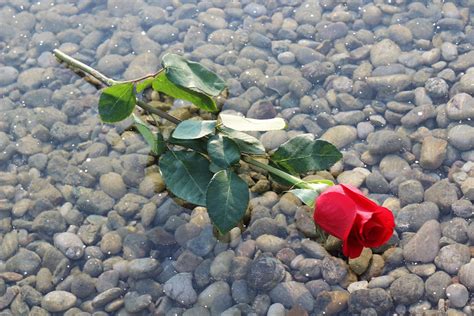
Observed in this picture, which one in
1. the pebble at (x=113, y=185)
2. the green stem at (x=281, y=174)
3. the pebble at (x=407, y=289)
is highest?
the green stem at (x=281, y=174)

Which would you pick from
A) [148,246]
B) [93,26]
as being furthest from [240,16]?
[148,246]

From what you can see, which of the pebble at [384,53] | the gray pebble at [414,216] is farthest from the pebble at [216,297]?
the pebble at [384,53]

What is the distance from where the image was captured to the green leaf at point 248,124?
1646 millimetres

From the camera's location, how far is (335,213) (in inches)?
55.5

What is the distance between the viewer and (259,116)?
73.6 inches

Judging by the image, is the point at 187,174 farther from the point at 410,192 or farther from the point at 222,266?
the point at 410,192

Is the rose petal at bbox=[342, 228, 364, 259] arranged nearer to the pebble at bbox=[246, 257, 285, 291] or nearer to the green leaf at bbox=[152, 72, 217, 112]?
the pebble at bbox=[246, 257, 285, 291]

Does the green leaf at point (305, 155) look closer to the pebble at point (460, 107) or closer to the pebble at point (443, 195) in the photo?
the pebble at point (443, 195)

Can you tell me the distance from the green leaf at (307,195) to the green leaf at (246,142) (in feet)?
0.54

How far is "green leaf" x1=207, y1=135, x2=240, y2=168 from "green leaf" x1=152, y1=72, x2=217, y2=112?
0.58 ft

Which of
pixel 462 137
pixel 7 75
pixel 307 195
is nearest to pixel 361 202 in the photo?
pixel 307 195

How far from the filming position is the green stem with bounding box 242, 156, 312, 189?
1.59 metres

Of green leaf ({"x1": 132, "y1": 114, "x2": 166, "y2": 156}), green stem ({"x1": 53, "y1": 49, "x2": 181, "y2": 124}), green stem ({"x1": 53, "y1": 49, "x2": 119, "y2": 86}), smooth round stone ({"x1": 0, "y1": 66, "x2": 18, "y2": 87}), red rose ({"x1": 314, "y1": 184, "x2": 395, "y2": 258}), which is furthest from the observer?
smooth round stone ({"x1": 0, "y1": 66, "x2": 18, "y2": 87})

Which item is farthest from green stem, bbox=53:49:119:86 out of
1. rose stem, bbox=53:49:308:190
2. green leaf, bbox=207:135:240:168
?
green leaf, bbox=207:135:240:168
